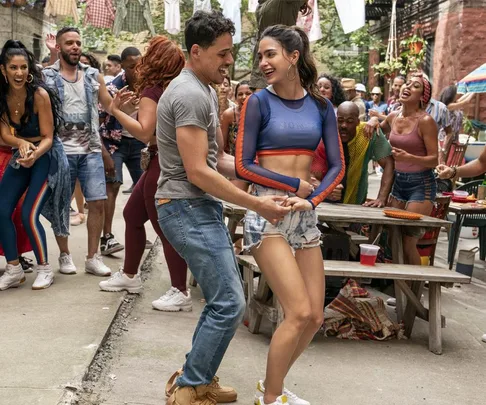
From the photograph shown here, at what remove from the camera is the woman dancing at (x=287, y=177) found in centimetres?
381

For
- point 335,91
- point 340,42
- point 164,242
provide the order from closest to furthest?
point 164,242
point 335,91
point 340,42

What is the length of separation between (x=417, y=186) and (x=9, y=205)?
11.6 ft

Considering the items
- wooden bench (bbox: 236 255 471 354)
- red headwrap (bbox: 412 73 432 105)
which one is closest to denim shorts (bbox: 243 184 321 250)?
wooden bench (bbox: 236 255 471 354)

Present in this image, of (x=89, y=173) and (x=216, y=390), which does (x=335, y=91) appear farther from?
(x=216, y=390)

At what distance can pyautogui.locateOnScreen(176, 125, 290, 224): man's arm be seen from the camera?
3.57 metres

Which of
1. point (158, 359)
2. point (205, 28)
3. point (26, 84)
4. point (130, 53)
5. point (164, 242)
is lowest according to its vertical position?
point (158, 359)

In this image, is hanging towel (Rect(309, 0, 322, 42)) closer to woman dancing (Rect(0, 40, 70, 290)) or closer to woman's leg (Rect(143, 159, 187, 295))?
woman dancing (Rect(0, 40, 70, 290))

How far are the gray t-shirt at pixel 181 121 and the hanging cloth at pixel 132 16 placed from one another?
585 inches

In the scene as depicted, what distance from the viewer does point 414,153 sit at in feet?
22.5

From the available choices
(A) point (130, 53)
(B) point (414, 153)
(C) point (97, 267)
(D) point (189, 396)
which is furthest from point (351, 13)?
(D) point (189, 396)

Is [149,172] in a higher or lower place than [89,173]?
higher

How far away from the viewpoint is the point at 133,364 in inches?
186

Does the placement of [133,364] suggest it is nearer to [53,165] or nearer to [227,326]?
[227,326]

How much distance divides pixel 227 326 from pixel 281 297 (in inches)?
12.2
